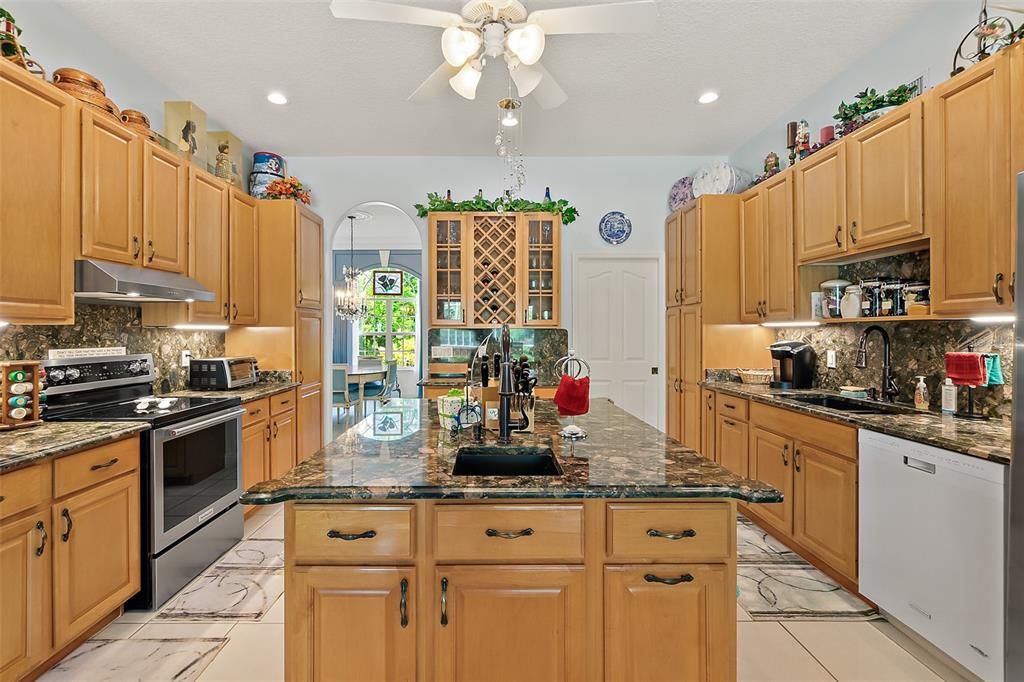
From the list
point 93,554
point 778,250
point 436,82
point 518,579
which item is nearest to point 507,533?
point 518,579

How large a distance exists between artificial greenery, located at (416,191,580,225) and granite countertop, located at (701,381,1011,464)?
8.27 ft

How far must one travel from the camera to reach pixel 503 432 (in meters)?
1.86

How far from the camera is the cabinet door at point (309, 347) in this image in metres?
4.12

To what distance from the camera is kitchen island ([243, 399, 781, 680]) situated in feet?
4.27

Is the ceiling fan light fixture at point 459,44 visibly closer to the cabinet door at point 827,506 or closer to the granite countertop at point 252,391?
the granite countertop at point 252,391

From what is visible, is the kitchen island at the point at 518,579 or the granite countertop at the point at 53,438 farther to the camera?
the granite countertop at the point at 53,438

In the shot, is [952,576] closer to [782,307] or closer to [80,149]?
[782,307]

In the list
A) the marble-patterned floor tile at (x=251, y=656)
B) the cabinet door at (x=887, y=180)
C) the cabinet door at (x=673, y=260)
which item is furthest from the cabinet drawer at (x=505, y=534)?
the cabinet door at (x=673, y=260)

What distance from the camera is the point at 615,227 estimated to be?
15.8ft

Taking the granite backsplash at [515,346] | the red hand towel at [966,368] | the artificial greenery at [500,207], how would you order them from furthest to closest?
the granite backsplash at [515,346], the artificial greenery at [500,207], the red hand towel at [966,368]

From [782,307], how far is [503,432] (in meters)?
2.61

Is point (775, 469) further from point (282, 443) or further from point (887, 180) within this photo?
point (282, 443)

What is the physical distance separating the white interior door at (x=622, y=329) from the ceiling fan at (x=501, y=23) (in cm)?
262

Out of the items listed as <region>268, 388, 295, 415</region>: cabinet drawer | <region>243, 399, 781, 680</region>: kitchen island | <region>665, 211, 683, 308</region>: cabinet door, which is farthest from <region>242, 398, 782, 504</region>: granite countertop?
<region>665, 211, 683, 308</region>: cabinet door
